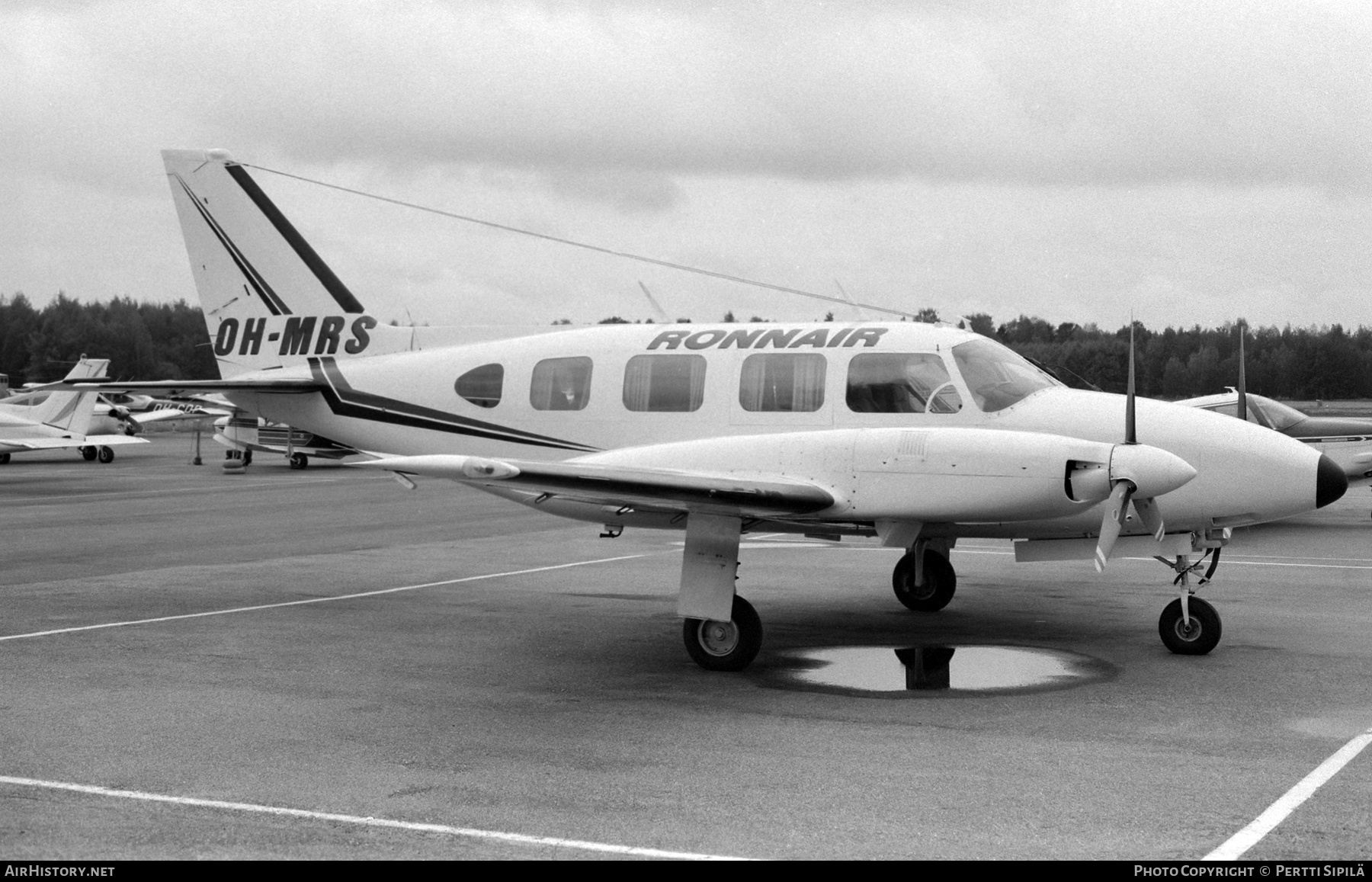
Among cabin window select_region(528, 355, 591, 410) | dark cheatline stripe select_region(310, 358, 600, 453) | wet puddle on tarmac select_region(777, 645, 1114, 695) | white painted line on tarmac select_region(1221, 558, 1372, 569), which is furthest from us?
white painted line on tarmac select_region(1221, 558, 1372, 569)

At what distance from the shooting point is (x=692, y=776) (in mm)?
6875

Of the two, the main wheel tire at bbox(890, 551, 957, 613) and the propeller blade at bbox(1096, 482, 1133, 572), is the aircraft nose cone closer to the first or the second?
the propeller blade at bbox(1096, 482, 1133, 572)

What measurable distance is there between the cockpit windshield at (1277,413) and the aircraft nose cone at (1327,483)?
1496cm

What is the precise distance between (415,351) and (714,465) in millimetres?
4717

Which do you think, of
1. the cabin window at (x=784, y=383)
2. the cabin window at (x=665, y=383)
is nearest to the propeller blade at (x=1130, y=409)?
the cabin window at (x=784, y=383)

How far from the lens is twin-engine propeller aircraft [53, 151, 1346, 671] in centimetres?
930

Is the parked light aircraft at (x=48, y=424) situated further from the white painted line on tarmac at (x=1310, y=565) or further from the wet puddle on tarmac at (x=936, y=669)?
the wet puddle on tarmac at (x=936, y=669)

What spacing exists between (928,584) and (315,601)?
6.46 metres

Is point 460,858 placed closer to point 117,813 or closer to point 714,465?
point 117,813

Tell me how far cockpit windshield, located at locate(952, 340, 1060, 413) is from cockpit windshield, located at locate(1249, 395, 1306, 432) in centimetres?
1460

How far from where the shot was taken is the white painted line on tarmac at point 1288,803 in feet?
18.3

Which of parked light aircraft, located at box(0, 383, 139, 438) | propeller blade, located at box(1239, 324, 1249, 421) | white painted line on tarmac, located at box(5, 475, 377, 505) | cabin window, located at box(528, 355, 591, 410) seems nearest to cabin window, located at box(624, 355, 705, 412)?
cabin window, located at box(528, 355, 591, 410)

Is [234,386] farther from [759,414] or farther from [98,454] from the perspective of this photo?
[98,454]
